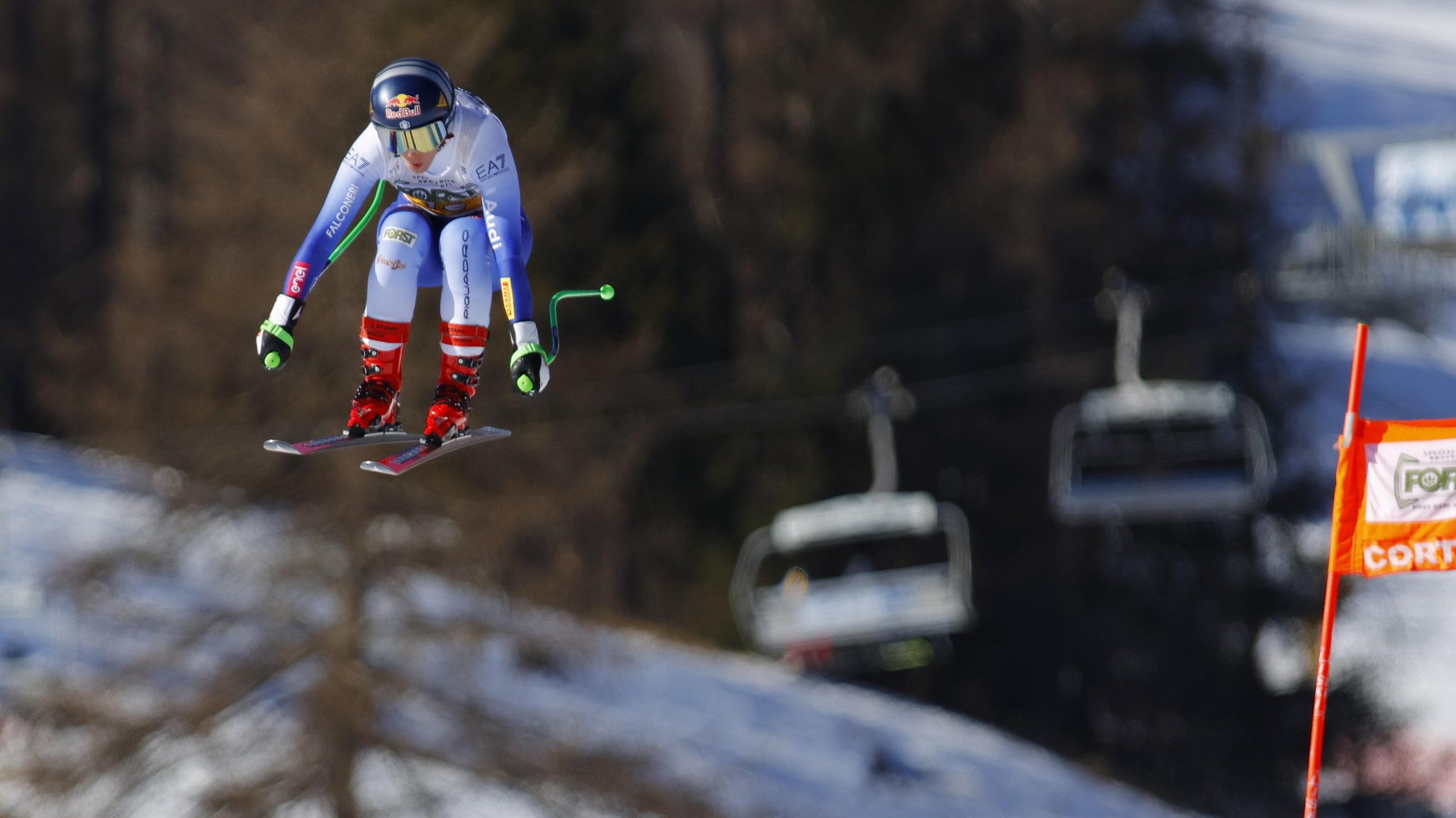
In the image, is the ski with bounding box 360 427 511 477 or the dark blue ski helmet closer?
the dark blue ski helmet

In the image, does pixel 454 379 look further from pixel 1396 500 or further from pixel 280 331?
pixel 1396 500

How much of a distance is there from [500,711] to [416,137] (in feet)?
73.2

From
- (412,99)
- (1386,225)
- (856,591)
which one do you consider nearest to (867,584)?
(856,591)

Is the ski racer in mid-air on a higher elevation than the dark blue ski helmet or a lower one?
lower

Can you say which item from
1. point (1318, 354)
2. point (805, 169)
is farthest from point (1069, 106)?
point (1318, 354)

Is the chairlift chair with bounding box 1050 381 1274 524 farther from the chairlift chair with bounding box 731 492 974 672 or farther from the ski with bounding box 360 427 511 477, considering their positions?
the ski with bounding box 360 427 511 477

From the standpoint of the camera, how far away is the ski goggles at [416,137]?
7.26 meters

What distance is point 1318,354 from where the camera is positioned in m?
76.0

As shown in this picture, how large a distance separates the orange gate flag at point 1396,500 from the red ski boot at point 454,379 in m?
6.05

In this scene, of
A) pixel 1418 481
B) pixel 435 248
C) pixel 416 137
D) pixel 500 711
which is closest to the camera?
pixel 416 137

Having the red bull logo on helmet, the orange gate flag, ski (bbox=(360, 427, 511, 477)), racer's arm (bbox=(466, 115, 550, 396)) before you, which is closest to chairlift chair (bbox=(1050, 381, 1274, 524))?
the orange gate flag

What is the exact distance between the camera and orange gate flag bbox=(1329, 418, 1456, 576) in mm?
11859

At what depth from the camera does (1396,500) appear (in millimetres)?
11977

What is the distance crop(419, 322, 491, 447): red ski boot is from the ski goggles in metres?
0.75
